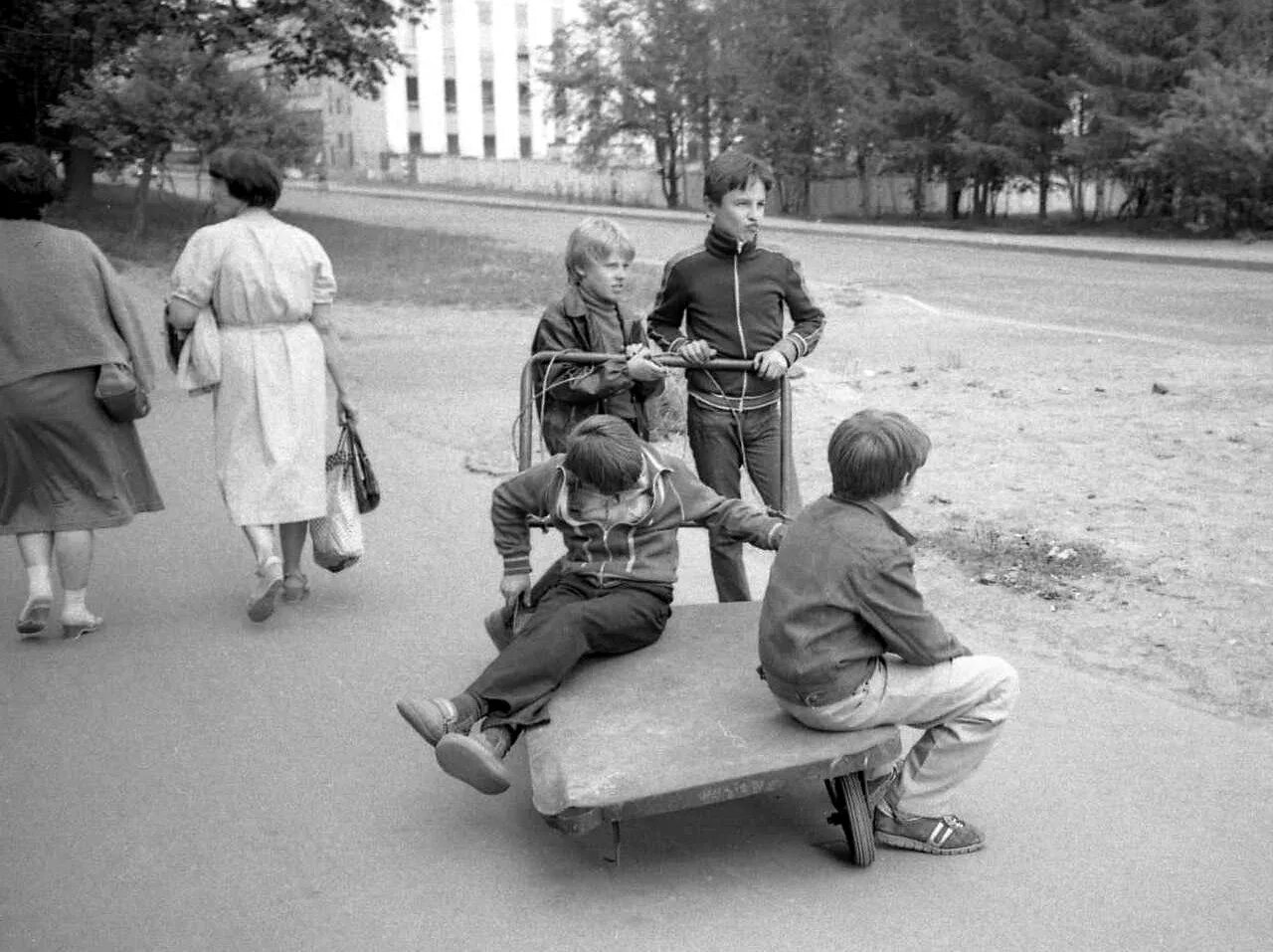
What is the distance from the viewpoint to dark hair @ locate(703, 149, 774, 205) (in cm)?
493

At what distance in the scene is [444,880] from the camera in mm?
3730

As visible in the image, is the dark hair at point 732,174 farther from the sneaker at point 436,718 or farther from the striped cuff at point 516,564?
the sneaker at point 436,718

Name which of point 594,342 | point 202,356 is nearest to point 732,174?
point 594,342

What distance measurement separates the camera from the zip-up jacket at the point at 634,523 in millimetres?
4352

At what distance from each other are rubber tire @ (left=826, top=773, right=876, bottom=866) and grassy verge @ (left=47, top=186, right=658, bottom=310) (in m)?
13.0

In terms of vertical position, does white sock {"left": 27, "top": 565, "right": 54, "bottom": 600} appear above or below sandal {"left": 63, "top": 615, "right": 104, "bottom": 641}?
above

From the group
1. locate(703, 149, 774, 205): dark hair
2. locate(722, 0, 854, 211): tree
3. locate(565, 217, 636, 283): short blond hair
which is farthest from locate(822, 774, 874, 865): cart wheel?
locate(722, 0, 854, 211): tree

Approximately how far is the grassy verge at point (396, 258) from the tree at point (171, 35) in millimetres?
2031

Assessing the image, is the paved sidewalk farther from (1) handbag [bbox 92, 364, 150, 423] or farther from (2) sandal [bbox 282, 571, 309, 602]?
(1) handbag [bbox 92, 364, 150, 423]

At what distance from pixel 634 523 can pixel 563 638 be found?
0.47m

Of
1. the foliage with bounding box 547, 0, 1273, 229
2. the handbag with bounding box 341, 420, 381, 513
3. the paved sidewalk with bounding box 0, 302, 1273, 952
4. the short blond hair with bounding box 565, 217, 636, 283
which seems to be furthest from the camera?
the foliage with bounding box 547, 0, 1273, 229

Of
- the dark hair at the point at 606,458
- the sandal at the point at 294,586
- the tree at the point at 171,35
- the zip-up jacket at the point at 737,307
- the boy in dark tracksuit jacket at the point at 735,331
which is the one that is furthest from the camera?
the tree at the point at 171,35

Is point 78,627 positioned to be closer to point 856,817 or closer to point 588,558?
point 588,558

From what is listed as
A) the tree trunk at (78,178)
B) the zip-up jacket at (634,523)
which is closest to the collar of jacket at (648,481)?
the zip-up jacket at (634,523)
